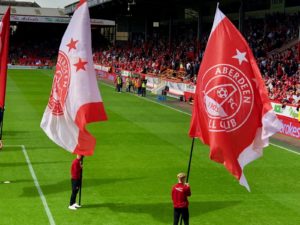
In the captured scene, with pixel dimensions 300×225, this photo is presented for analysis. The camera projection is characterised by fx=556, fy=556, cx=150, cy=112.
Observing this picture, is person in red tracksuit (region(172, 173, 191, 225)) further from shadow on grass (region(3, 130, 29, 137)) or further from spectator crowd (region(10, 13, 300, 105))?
spectator crowd (region(10, 13, 300, 105))

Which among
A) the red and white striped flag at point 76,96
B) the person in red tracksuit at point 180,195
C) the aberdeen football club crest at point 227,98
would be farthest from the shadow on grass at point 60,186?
the aberdeen football club crest at point 227,98

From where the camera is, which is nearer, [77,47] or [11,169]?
[77,47]

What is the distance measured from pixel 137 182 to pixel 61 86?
4.91 meters

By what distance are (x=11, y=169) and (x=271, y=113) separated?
11.4m

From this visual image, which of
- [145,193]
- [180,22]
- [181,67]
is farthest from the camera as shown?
[180,22]

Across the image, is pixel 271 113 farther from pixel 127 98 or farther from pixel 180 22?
pixel 180 22

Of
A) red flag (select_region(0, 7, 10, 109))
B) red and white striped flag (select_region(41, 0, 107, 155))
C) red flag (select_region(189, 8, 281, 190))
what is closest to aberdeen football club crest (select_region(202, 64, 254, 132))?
red flag (select_region(189, 8, 281, 190))

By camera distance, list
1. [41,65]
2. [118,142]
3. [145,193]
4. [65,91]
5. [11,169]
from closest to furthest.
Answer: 1. [65,91]
2. [145,193]
3. [11,169]
4. [118,142]
5. [41,65]

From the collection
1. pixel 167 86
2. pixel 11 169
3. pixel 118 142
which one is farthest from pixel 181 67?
pixel 11 169

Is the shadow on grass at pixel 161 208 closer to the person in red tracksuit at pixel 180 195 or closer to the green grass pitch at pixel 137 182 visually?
the green grass pitch at pixel 137 182

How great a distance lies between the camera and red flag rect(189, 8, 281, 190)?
11.9m

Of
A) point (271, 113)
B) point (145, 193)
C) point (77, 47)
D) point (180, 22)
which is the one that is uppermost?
point (180, 22)

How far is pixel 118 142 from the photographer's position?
2611 cm

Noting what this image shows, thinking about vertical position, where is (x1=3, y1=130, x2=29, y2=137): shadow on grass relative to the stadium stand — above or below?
below
